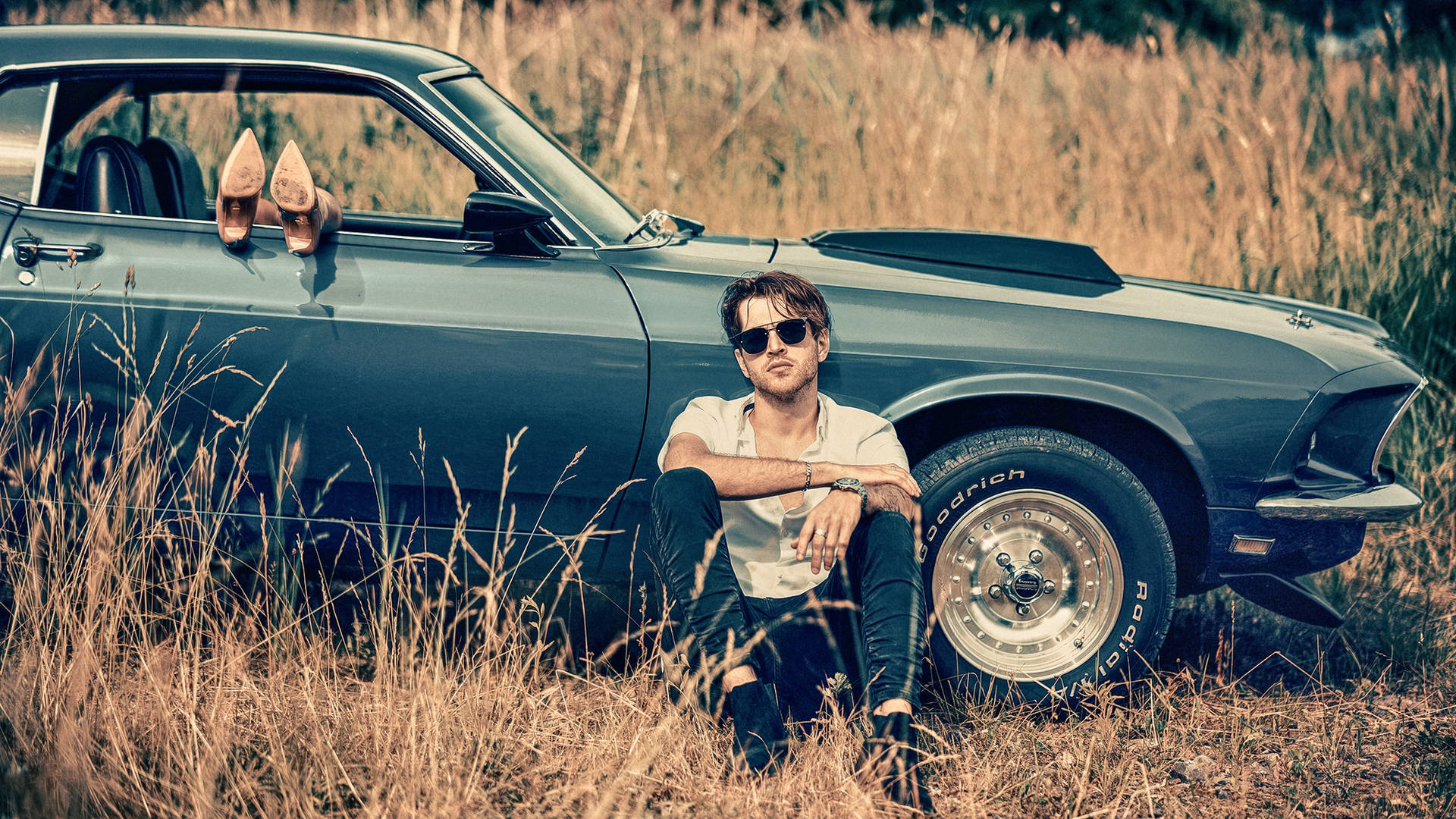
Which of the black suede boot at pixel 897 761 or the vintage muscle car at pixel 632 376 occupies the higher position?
the vintage muscle car at pixel 632 376

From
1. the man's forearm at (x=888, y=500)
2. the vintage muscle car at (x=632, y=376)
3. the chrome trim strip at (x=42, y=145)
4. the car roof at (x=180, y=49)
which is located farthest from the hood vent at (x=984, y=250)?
the chrome trim strip at (x=42, y=145)

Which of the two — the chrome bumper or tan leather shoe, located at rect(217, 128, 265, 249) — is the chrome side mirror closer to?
tan leather shoe, located at rect(217, 128, 265, 249)

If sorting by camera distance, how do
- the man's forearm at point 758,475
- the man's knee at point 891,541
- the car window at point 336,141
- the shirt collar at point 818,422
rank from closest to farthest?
the man's knee at point 891,541
the man's forearm at point 758,475
the shirt collar at point 818,422
the car window at point 336,141

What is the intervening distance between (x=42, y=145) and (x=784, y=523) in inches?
89.8

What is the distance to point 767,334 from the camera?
2877 millimetres

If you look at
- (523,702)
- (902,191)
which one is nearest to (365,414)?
(523,702)

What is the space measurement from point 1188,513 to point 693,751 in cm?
155

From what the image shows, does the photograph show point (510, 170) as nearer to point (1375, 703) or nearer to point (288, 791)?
point (288, 791)

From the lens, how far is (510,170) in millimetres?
3164

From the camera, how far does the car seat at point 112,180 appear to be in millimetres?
3262

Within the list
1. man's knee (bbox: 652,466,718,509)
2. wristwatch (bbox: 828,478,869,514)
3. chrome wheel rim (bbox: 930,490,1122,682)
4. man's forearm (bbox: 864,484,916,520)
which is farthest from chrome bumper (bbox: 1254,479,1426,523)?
man's knee (bbox: 652,466,718,509)

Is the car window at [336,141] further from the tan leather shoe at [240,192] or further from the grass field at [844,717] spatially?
the tan leather shoe at [240,192]

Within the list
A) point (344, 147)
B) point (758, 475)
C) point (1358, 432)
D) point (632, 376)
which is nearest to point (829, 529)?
point (758, 475)

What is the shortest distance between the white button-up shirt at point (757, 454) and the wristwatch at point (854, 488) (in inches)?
6.6
